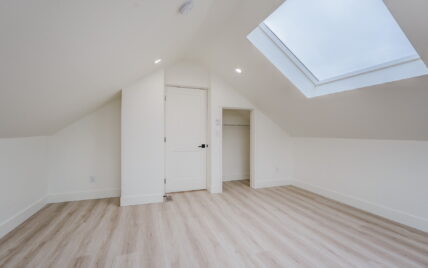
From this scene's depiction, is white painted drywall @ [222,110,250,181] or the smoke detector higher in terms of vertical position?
the smoke detector

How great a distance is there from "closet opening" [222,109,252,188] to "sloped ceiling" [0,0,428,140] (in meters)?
1.16

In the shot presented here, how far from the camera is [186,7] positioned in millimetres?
1735

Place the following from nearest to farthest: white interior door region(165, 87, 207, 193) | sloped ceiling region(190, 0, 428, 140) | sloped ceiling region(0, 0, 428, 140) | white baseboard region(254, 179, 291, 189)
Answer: sloped ceiling region(0, 0, 428, 140)
sloped ceiling region(190, 0, 428, 140)
white interior door region(165, 87, 207, 193)
white baseboard region(254, 179, 291, 189)

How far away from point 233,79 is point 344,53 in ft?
6.16

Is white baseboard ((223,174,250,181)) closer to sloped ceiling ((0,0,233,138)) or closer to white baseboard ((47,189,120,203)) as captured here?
white baseboard ((47,189,120,203))

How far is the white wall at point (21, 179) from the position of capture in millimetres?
2094

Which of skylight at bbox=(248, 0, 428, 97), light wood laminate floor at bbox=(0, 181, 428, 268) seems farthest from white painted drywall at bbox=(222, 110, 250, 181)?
skylight at bbox=(248, 0, 428, 97)

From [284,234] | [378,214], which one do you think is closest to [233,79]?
[284,234]

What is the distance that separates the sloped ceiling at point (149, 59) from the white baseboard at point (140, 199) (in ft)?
5.17

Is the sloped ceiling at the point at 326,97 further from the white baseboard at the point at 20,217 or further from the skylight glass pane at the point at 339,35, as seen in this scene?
the white baseboard at the point at 20,217

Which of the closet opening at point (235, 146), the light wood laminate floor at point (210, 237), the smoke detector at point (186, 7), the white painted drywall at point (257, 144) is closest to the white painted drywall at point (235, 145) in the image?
the closet opening at point (235, 146)

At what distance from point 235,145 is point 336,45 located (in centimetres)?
304

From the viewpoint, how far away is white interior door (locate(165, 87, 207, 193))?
12.1ft

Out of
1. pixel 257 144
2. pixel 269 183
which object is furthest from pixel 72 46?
pixel 269 183
